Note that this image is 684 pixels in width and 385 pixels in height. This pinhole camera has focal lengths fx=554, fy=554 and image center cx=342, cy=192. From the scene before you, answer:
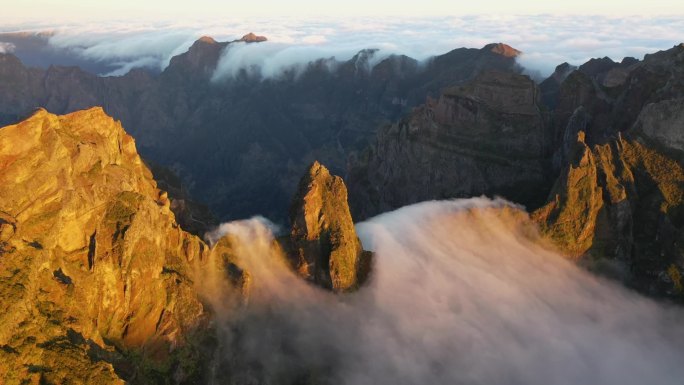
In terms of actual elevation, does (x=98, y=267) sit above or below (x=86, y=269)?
below

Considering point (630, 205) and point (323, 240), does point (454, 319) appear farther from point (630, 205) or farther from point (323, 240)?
point (630, 205)

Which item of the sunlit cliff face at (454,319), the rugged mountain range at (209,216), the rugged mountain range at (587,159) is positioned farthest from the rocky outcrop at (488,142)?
the sunlit cliff face at (454,319)

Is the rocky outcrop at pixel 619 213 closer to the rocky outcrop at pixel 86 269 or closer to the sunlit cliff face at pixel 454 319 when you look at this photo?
the sunlit cliff face at pixel 454 319

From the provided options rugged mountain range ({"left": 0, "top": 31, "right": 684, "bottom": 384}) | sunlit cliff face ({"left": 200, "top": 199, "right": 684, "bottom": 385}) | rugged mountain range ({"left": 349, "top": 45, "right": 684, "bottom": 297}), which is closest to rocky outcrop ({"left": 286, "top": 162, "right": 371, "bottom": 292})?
rugged mountain range ({"left": 0, "top": 31, "right": 684, "bottom": 384})

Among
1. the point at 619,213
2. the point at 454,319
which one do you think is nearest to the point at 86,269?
the point at 454,319

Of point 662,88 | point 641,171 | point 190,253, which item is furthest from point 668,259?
point 190,253

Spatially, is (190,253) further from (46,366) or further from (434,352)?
(434,352)
